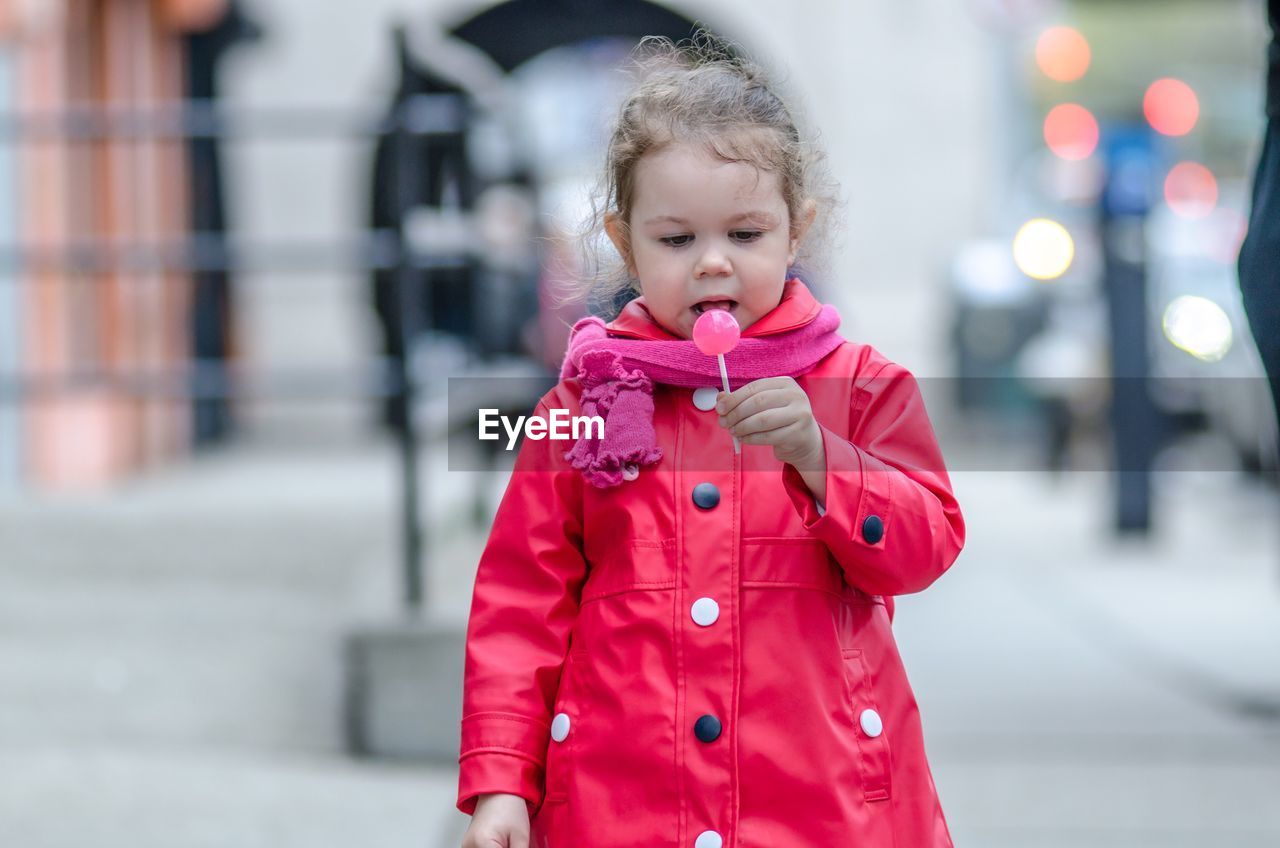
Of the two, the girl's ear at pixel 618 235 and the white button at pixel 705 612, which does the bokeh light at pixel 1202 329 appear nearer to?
the girl's ear at pixel 618 235

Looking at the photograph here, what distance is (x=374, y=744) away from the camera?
157 inches

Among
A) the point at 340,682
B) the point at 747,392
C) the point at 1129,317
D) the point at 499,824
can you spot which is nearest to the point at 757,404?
the point at 747,392

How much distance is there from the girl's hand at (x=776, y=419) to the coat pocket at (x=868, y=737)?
269mm

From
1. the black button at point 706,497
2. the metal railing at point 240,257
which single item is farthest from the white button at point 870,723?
the metal railing at point 240,257

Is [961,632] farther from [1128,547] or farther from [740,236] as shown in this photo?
[740,236]

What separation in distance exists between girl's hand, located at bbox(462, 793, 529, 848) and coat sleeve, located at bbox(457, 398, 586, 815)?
1 cm

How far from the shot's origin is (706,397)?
196cm

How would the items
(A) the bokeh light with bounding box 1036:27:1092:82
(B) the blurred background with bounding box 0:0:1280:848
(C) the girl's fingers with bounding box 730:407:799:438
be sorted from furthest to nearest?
(A) the bokeh light with bounding box 1036:27:1092:82 < (B) the blurred background with bounding box 0:0:1280:848 < (C) the girl's fingers with bounding box 730:407:799:438

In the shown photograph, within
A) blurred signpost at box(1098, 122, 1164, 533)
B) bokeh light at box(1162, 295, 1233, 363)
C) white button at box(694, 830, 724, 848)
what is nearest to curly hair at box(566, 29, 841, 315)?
white button at box(694, 830, 724, 848)

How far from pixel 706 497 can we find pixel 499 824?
44 cm

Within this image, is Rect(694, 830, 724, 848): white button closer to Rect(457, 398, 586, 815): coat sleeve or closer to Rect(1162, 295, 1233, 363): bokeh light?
Rect(457, 398, 586, 815): coat sleeve

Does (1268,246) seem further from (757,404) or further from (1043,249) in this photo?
(1043,249)

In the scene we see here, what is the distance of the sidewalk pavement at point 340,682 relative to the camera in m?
3.63

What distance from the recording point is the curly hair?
75.4 inches
